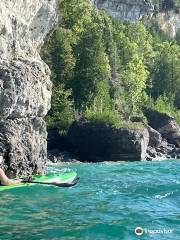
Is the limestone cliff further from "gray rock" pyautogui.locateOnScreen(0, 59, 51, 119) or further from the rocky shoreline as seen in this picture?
"gray rock" pyautogui.locateOnScreen(0, 59, 51, 119)

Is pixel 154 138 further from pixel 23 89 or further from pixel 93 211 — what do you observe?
pixel 93 211

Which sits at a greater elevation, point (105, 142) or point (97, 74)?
point (97, 74)

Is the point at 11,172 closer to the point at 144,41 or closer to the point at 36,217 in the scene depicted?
the point at 36,217

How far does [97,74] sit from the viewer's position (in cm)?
5538

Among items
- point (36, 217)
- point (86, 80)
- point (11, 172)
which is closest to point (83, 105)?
point (86, 80)

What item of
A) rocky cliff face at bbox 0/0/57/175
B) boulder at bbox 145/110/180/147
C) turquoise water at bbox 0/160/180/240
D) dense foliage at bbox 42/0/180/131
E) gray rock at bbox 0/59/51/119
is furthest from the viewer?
boulder at bbox 145/110/180/147

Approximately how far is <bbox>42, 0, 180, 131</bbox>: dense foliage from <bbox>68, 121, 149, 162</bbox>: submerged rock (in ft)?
4.33

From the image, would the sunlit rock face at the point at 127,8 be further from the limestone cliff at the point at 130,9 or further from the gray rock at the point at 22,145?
the gray rock at the point at 22,145

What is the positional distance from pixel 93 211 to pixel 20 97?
13515mm

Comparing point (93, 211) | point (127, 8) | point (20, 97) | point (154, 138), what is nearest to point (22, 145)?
point (20, 97)

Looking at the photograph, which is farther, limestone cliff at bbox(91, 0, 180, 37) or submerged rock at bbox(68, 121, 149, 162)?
limestone cliff at bbox(91, 0, 180, 37)

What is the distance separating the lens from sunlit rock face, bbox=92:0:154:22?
98.7 metres

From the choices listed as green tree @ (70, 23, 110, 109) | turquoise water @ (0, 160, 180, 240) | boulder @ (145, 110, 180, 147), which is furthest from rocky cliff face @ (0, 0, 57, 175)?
boulder @ (145, 110, 180, 147)

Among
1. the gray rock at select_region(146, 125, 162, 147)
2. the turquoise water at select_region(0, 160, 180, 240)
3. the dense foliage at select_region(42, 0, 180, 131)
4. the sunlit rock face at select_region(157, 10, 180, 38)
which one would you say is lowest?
the gray rock at select_region(146, 125, 162, 147)
